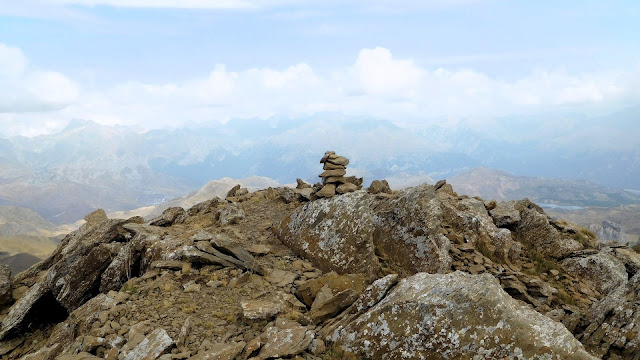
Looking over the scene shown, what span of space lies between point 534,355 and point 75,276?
2300 centimetres

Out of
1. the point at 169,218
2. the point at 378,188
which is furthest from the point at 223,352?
the point at 169,218

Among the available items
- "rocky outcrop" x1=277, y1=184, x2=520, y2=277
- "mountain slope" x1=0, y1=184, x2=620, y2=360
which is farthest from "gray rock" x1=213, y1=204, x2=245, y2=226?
"rocky outcrop" x1=277, y1=184, x2=520, y2=277

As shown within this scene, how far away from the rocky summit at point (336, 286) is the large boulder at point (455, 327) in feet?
0.11

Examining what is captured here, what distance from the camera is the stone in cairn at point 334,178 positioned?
2142 centimetres

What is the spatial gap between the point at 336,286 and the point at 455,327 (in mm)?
5519

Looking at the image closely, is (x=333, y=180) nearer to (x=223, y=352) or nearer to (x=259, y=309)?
(x=259, y=309)

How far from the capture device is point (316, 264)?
18.2 meters

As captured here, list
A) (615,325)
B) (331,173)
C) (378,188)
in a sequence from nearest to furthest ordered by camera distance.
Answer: (615,325) → (331,173) → (378,188)

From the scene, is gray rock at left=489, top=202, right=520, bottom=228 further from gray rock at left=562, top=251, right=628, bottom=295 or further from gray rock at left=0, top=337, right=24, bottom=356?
gray rock at left=0, top=337, right=24, bottom=356

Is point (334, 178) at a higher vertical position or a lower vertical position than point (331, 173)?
lower

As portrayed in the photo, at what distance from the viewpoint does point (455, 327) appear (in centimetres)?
1066

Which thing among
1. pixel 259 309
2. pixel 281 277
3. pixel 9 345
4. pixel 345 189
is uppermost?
pixel 345 189

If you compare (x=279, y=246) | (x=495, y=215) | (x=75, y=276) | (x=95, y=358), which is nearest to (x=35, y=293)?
(x=75, y=276)

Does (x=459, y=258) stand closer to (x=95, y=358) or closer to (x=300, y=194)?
(x=300, y=194)
